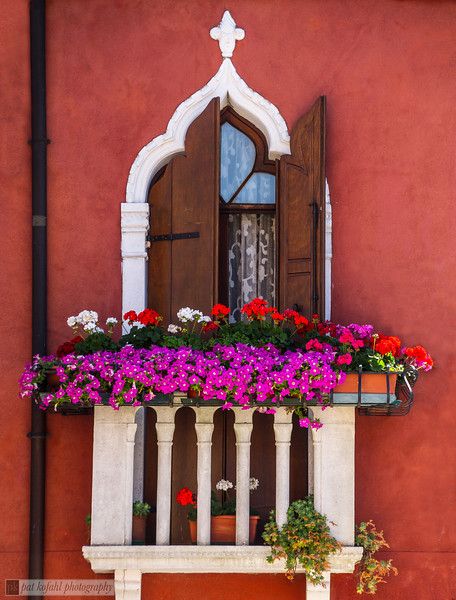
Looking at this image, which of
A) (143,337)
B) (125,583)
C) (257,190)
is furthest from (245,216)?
(125,583)

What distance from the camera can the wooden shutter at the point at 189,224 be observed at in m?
8.16

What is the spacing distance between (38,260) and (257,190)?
1.44 metres

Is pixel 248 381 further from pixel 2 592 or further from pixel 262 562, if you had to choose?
pixel 2 592

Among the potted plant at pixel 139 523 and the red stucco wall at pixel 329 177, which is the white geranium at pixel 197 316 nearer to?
the red stucco wall at pixel 329 177

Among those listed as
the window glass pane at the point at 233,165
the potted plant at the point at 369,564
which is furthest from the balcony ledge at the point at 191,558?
the window glass pane at the point at 233,165

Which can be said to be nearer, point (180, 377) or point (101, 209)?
point (180, 377)

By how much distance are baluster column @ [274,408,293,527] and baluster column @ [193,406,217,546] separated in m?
0.38

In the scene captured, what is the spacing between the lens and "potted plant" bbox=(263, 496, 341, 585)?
7.57 metres

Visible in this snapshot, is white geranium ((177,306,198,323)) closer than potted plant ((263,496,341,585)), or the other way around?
potted plant ((263,496,341,585))

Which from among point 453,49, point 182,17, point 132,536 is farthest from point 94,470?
point 453,49

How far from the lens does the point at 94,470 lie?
772 cm

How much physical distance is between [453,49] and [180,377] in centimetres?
279

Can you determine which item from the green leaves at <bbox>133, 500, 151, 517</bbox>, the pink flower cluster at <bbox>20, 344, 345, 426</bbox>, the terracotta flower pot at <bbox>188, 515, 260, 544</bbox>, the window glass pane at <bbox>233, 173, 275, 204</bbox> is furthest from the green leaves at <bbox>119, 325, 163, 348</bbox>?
the window glass pane at <bbox>233, 173, 275, 204</bbox>

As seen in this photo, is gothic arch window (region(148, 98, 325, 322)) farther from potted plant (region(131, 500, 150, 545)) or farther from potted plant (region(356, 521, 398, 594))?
potted plant (region(356, 521, 398, 594))
